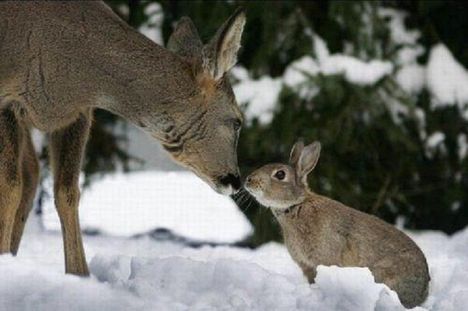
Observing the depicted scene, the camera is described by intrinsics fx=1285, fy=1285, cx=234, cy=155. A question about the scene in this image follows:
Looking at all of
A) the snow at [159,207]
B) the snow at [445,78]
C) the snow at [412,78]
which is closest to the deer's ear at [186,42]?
the snow at [412,78]

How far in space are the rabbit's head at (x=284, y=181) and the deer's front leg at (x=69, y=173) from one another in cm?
95

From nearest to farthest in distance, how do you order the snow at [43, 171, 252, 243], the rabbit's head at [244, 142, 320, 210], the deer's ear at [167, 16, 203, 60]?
1. the deer's ear at [167, 16, 203, 60]
2. the rabbit's head at [244, 142, 320, 210]
3. the snow at [43, 171, 252, 243]

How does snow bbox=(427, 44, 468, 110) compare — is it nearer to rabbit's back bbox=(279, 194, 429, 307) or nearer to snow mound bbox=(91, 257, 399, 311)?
rabbit's back bbox=(279, 194, 429, 307)

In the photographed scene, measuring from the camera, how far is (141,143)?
35.2ft

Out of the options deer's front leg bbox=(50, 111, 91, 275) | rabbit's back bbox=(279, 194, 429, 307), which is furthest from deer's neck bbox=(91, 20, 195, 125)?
rabbit's back bbox=(279, 194, 429, 307)

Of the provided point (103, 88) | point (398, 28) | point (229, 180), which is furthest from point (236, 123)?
point (398, 28)

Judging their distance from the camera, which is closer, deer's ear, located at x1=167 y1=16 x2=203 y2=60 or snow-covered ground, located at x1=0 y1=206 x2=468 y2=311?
snow-covered ground, located at x1=0 y1=206 x2=468 y2=311

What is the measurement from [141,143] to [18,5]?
502cm

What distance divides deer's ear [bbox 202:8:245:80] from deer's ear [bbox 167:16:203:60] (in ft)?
0.91

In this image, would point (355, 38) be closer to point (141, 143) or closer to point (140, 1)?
point (140, 1)

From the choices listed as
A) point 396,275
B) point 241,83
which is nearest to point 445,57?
point 241,83

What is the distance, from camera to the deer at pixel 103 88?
5602 mm

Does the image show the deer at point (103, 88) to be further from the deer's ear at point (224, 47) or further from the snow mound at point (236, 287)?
the snow mound at point (236, 287)

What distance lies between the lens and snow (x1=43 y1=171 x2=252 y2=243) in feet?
33.7
